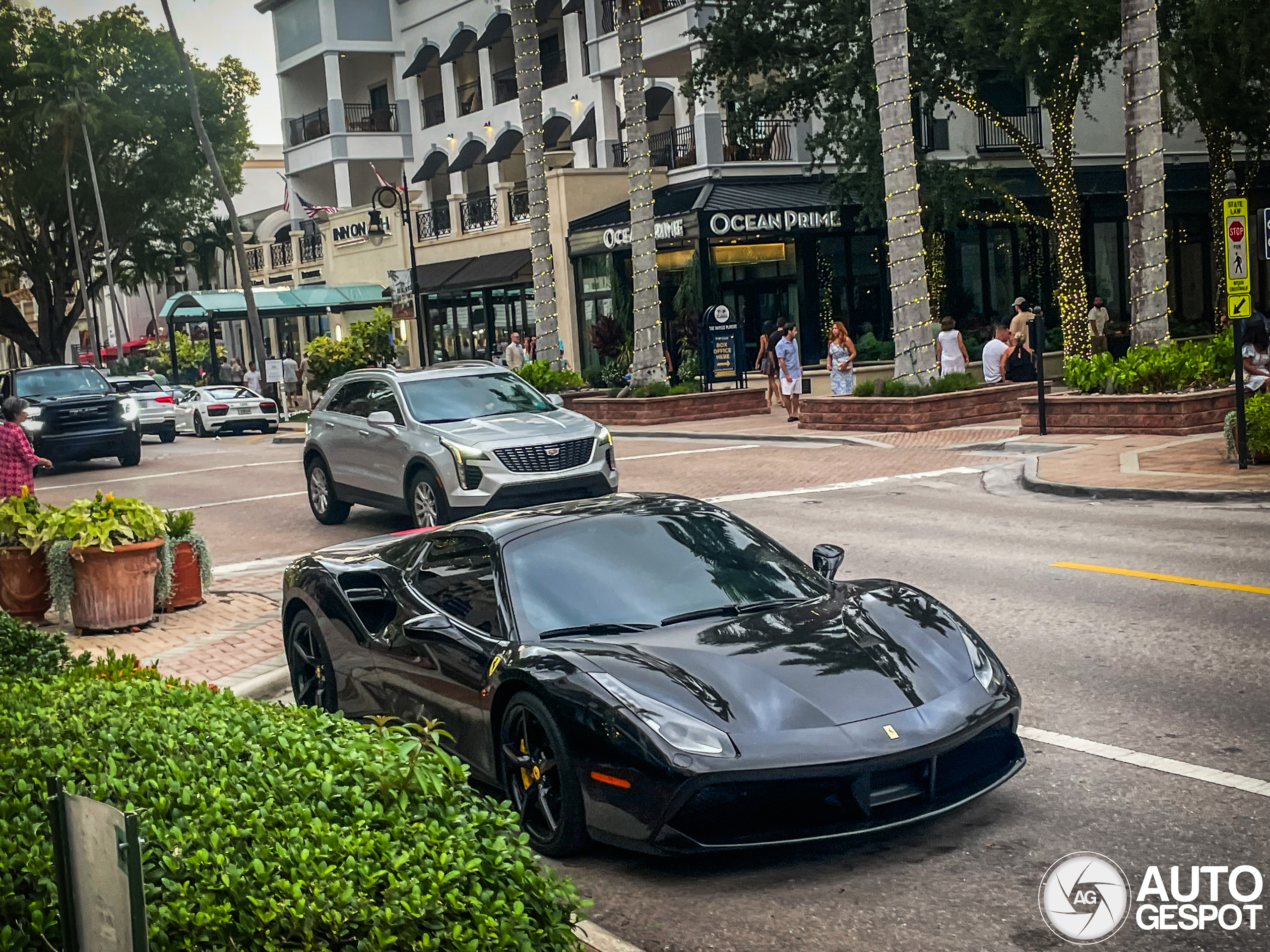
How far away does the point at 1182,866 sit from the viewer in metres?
5.26

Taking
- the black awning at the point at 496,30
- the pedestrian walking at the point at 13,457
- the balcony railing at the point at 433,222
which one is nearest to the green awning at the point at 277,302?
the balcony railing at the point at 433,222

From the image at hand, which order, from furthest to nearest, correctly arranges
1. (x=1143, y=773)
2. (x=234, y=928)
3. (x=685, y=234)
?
(x=685, y=234) → (x=1143, y=773) → (x=234, y=928)

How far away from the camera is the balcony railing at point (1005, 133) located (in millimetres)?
40500

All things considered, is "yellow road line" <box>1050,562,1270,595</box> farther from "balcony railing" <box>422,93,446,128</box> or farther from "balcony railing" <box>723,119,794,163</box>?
"balcony railing" <box>422,93,446,128</box>

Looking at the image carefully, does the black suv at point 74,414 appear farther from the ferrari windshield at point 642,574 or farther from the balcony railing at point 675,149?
the ferrari windshield at point 642,574

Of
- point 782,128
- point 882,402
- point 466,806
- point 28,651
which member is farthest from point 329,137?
point 466,806

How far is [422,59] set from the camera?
5612 cm

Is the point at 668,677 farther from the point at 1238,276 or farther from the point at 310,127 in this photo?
the point at 310,127

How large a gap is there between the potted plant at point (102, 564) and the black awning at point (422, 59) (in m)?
47.0

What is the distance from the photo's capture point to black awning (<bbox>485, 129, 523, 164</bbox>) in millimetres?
50656

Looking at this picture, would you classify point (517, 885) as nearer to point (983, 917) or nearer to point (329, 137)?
point (983, 917)

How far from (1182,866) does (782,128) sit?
35.9m

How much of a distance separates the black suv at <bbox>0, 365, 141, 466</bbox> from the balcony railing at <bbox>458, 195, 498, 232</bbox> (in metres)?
19.1

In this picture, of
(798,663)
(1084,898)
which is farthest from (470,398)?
(1084,898)
